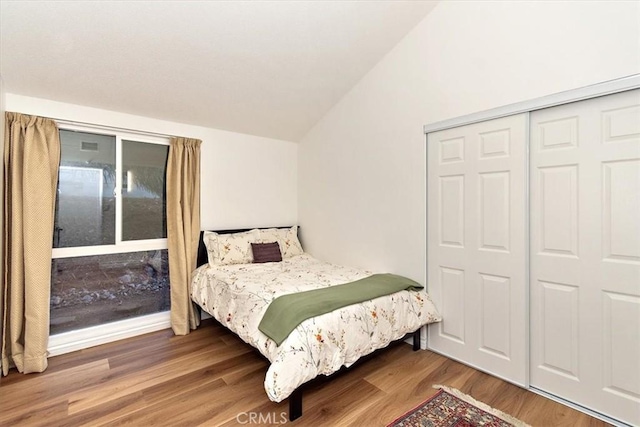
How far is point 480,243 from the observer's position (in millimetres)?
2367

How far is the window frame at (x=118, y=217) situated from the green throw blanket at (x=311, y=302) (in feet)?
5.97

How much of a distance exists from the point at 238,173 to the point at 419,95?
7.27 ft

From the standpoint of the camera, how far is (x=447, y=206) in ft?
8.40

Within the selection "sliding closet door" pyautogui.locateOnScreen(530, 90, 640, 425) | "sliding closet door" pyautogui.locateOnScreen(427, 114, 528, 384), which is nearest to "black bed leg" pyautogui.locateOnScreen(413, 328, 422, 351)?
"sliding closet door" pyautogui.locateOnScreen(427, 114, 528, 384)

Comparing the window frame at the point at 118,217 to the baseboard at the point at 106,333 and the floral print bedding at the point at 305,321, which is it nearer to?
the floral print bedding at the point at 305,321

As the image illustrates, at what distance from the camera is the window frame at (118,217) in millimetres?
2704

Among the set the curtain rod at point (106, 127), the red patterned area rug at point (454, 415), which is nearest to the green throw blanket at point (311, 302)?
the red patterned area rug at point (454, 415)

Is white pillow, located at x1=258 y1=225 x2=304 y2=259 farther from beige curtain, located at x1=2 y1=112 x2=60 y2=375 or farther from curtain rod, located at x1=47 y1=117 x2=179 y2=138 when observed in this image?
beige curtain, located at x1=2 y1=112 x2=60 y2=375

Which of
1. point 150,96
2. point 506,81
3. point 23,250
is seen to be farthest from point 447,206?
point 23,250

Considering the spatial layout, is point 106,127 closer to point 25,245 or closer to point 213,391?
point 25,245

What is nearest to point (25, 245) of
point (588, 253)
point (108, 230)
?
point (108, 230)

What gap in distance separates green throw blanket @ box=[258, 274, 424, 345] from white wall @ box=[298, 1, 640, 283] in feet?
1.85

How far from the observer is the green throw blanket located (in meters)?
1.88

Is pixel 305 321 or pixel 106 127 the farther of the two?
pixel 106 127
